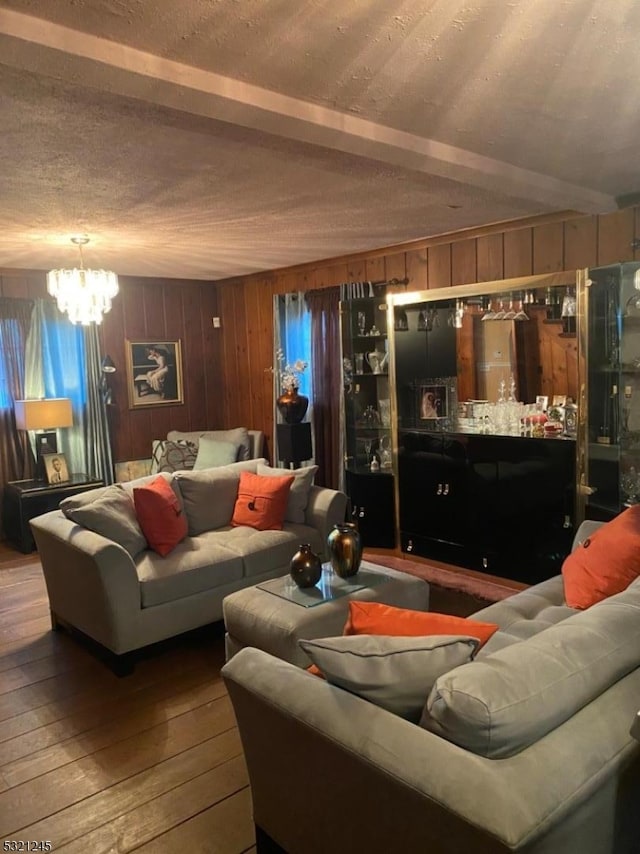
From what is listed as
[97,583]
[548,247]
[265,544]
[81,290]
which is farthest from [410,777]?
[81,290]

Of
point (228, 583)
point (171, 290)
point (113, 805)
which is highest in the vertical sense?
point (171, 290)

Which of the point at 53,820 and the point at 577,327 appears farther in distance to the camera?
the point at 577,327

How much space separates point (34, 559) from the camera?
16.8 feet

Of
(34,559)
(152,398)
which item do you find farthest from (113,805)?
(152,398)

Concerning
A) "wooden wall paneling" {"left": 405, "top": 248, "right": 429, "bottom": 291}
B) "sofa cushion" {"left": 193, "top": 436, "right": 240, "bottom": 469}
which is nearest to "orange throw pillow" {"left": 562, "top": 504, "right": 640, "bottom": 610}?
"wooden wall paneling" {"left": 405, "top": 248, "right": 429, "bottom": 291}

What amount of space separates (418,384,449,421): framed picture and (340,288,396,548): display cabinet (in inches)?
11.9

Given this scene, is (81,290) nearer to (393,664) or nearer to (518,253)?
(518,253)

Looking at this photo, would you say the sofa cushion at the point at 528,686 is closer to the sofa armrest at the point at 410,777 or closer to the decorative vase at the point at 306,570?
the sofa armrest at the point at 410,777

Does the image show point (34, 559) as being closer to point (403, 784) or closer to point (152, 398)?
point (152, 398)

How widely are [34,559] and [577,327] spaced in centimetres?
433

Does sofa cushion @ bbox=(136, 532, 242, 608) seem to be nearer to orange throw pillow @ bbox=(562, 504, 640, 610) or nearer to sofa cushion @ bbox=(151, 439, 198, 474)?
orange throw pillow @ bbox=(562, 504, 640, 610)

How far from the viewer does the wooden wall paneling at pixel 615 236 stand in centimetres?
368

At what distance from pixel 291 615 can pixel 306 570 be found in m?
0.29

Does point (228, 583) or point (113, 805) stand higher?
point (228, 583)
